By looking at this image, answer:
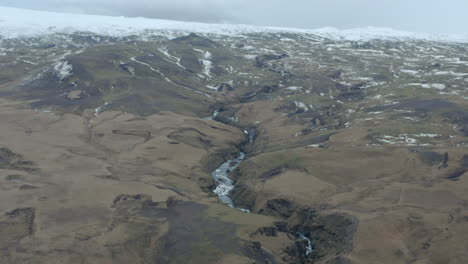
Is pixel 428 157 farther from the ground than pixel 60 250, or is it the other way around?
pixel 428 157

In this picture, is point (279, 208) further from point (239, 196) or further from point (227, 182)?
point (227, 182)

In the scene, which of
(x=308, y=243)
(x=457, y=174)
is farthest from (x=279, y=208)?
(x=457, y=174)

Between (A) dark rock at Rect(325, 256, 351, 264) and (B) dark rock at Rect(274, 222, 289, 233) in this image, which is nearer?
(A) dark rock at Rect(325, 256, 351, 264)

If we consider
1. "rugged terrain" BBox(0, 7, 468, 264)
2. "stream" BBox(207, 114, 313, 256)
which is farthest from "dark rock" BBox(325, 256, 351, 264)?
"stream" BBox(207, 114, 313, 256)

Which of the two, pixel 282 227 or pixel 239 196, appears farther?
pixel 239 196

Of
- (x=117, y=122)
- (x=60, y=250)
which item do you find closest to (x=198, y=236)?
(x=60, y=250)

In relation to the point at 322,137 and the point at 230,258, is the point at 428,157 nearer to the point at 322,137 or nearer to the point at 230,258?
the point at 322,137

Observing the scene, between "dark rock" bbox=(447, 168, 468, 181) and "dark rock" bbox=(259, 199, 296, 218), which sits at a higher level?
"dark rock" bbox=(447, 168, 468, 181)

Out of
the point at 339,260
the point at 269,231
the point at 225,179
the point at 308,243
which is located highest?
the point at 339,260

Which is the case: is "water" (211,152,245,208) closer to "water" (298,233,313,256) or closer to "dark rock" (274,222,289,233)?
"dark rock" (274,222,289,233)

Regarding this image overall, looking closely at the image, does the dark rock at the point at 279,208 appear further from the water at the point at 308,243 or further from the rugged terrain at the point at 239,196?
the water at the point at 308,243

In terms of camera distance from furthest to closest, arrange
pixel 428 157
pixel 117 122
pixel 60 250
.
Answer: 1. pixel 117 122
2. pixel 428 157
3. pixel 60 250
